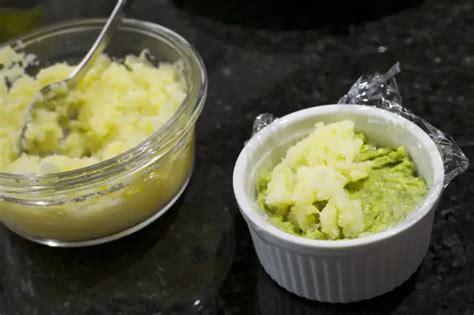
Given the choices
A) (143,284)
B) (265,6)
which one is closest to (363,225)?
(143,284)

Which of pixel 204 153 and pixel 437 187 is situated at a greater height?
pixel 437 187

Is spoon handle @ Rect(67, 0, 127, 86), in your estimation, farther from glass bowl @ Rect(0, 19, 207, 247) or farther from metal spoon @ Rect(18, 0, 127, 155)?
glass bowl @ Rect(0, 19, 207, 247)

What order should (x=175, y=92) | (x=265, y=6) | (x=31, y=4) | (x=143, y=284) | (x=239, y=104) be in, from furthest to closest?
(x=31, y=4) → (x=265, y=6) → (x=239, y=104) → (x=175, y=92) → (x=143, y=284)

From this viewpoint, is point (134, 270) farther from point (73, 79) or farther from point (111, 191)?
point (73, 79)

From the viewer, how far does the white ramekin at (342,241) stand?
2.48 feet

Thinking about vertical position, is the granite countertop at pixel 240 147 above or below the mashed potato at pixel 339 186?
below

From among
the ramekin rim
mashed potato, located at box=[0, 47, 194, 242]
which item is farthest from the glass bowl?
the ramekin rim

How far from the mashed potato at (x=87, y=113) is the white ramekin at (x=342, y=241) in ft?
0.60

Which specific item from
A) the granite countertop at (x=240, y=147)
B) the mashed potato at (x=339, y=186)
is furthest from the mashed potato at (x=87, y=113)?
the mashed potato at (x=339, y=186)

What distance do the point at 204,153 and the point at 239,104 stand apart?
13 centimetres

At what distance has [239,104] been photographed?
3.84ft

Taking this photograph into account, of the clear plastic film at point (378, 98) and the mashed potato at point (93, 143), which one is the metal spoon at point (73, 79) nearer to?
the mashed potato at point (93, 143)

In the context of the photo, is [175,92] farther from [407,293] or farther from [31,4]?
[31,4]

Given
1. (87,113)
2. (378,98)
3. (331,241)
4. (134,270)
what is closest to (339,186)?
(331,241)
